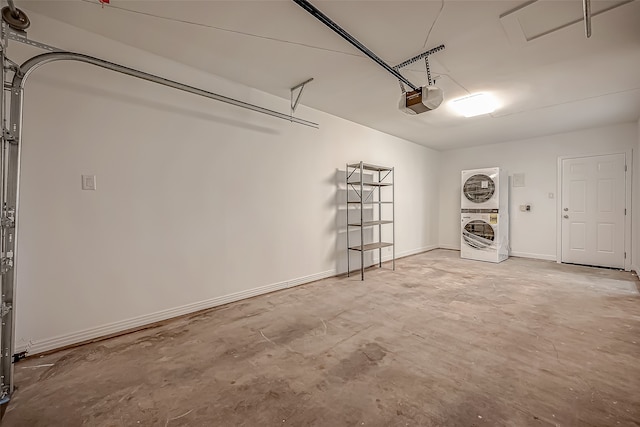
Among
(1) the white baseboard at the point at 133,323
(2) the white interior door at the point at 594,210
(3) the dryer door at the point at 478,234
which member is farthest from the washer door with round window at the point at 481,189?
(1) the white baseboard at the point at 133,323

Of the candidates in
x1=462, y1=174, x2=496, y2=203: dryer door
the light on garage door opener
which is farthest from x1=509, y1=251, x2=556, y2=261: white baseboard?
the light on garage door opener

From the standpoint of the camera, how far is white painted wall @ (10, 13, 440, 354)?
7.07 ft

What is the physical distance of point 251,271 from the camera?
342cm

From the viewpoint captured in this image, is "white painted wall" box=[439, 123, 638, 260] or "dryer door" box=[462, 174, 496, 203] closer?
"white painted wall" box=[439, 123, 638, 260]

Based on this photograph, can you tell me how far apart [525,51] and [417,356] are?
2927 mm

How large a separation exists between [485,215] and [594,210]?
1.79 metres

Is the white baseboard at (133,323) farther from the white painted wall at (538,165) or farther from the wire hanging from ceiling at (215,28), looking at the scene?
the white painted wall at (538,165)

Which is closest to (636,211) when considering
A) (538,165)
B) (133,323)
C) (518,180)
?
(538,165)

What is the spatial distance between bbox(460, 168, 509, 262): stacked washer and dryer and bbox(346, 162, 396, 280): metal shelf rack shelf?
1.76 metres

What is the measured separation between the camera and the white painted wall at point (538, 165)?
196 inches

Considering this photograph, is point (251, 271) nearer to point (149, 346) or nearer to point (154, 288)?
point (154, 288)

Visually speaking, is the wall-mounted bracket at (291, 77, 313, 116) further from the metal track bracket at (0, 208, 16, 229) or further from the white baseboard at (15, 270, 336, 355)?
the metal track bracket at (0, 208, 16, 229)

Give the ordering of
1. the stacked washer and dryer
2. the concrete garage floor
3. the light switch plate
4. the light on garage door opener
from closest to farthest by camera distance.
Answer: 1. the concrete garage floor
2. the light switch plate
3. the light on garage door opener
4. the stacked washer and dryer

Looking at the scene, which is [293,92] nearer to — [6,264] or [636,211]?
[6,264]
